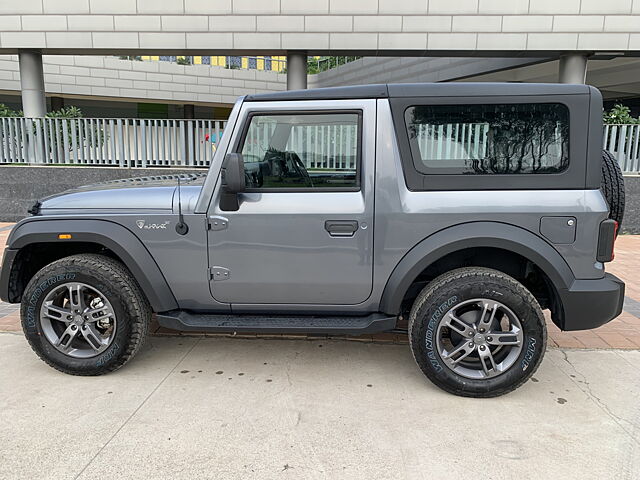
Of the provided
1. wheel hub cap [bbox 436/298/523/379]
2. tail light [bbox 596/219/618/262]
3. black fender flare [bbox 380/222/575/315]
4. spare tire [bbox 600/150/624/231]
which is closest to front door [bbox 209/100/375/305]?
black fender flare [bbox 380/222/575/315]

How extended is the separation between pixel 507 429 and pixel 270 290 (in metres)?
1.72

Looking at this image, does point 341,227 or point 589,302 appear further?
point 341,227

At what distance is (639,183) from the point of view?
9.31m

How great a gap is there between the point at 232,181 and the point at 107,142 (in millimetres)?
8554

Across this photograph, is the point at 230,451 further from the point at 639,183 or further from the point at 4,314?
the point at 639,183

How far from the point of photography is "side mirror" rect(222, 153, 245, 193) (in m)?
2.89

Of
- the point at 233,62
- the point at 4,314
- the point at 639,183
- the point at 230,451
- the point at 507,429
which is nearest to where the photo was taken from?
the point at 230,451

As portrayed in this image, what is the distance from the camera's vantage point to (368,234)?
10.0ft

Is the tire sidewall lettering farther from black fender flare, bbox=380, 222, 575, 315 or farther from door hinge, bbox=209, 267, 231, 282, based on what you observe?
door hinge, bbox=209, 267, 231, 282

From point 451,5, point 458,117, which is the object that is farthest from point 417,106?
point 451,5

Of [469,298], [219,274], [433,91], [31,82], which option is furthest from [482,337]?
[31,82]

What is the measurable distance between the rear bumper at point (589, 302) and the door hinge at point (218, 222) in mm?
2228

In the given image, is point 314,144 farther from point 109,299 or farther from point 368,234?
point 109,299

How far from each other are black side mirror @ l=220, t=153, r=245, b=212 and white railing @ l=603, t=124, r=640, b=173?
8843 mm
